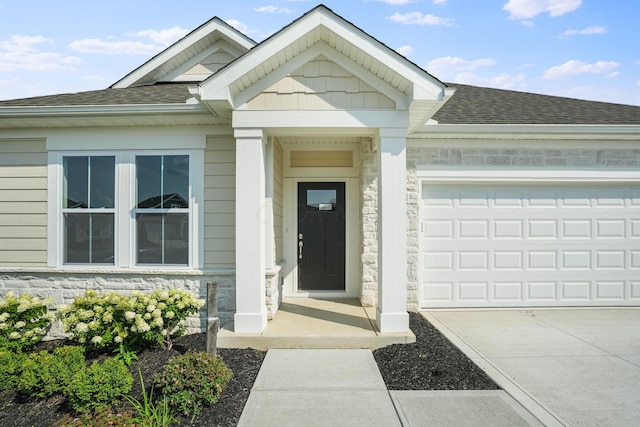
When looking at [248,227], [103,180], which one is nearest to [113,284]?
[103,180]

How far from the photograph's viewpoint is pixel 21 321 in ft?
16.4

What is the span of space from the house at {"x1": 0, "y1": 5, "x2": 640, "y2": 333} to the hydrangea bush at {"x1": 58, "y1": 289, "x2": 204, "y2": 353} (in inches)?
32.4

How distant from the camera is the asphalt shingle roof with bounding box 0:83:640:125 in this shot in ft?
20.1

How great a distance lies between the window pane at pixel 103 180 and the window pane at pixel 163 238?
56 centimetres

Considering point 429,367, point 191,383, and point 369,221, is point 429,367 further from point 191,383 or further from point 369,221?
Result: point 369,221

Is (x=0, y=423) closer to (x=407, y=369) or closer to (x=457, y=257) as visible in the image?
(x=407, y=369)

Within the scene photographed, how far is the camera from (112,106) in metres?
5.45

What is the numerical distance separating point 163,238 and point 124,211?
71 centimetres

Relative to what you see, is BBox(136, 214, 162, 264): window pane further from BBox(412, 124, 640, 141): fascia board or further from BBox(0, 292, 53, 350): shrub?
BBox(412, 124, 640, 141): fascia board

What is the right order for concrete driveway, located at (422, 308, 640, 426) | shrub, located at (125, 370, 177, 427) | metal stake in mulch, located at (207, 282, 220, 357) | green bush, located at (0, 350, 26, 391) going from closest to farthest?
shrub, located at (125, 370, 177, 427) → concrete driveway, located at (422, 308, 640, 426) → green bush, located at (0, 350, 26, 391) → metal stake in mulch, located at (207, 282, 220, 357)

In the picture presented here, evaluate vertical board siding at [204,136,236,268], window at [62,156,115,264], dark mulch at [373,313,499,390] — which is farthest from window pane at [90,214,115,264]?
dark mulch at [373,313,499,390]

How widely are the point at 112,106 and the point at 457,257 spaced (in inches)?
233

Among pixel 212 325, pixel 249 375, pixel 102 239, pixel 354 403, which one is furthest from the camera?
pixel 102 239

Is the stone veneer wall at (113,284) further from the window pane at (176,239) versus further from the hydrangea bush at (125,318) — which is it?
the hydrangea bush at (125,318)
